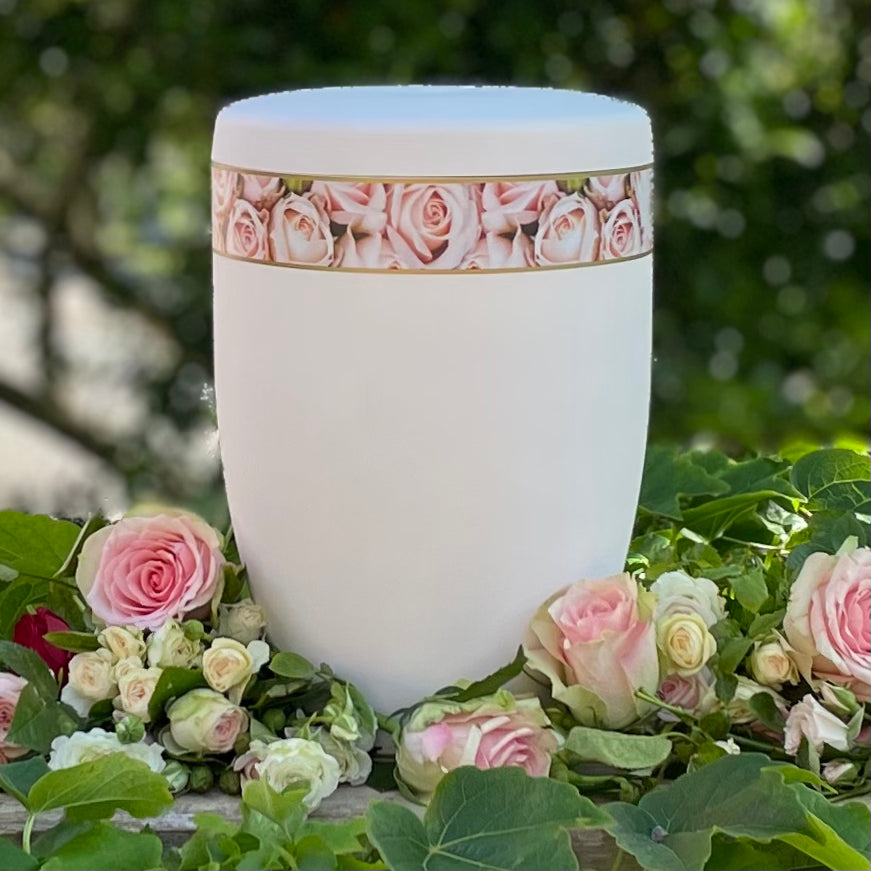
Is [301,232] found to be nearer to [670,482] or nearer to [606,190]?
[606,190]

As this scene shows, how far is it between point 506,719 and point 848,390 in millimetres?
1667

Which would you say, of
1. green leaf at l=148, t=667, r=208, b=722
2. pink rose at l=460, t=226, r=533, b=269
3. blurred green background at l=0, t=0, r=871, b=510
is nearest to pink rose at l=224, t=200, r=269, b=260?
pink rose at l=460, t=226, r=533, b=269

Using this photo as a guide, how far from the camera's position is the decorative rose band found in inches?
25.9

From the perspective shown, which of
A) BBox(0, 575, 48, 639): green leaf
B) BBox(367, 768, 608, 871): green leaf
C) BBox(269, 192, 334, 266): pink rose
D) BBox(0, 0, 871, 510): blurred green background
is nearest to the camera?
BBox(367, 768, 608, 871): green leaf

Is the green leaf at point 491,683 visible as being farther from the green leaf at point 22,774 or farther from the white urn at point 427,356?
the green leaf at point 22,774

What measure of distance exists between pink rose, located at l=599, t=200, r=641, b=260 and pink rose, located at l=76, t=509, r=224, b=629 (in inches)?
10.0

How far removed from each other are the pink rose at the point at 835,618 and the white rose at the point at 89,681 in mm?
336

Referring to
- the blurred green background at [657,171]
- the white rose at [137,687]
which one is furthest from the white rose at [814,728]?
the blurred green background at [657,171]

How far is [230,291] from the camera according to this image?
2.36 ft

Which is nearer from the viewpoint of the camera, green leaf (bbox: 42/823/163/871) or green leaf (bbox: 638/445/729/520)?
green leaf (bbox: 42/823/163/871)

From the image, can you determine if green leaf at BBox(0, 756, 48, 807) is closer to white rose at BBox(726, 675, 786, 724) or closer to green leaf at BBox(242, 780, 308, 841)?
green leaf at BBox(242, 780, 308, 841)

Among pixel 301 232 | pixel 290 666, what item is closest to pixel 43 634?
pixel 290 666

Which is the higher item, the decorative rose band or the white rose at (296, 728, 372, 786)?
the decorative rose band

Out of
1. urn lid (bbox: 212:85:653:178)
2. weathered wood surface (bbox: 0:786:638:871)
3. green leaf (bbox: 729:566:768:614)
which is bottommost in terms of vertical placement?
weathered wood surface (bbox: 0:786:638:871)
